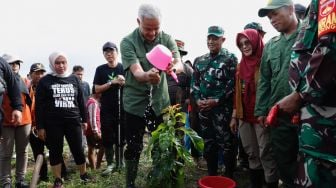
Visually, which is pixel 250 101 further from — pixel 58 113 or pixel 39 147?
pixel 39 147

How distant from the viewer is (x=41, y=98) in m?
4.55

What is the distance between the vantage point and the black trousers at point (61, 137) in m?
4.45

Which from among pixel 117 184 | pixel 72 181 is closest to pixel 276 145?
pixel 117 184

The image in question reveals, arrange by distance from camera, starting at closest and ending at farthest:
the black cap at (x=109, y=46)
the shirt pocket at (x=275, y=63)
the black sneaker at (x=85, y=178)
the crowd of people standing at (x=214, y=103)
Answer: the crowd of people standing at (x=214, y=103), the shirt pocket at (x=275, y=63), the black sneaker at (x=85, y=178), the black cap at (x=109, y=46)

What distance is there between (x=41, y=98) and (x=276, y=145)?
3236 mm

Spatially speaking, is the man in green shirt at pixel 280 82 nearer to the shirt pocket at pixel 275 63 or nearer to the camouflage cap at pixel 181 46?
the shirt pocket at pixel 275 63

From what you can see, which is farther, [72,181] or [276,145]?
[72,181]

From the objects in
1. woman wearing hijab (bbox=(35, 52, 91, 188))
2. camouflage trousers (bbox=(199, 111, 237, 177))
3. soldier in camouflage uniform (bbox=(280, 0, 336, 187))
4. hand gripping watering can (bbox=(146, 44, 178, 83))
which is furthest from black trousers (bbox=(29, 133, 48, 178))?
soldier in camouflage uniform (bbox=(280, 0, 336, 187))

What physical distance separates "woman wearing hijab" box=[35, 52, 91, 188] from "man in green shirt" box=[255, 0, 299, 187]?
259 centimetres

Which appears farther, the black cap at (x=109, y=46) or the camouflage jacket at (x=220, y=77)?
the black cap at (x=109, y=46)

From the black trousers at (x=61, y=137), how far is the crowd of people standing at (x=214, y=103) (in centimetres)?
1

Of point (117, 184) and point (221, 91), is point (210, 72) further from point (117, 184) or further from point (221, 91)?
point (117, 184)

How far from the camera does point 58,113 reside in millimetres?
4508

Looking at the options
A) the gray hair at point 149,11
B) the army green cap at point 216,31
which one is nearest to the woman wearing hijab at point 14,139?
the gray hair at point 149,11
